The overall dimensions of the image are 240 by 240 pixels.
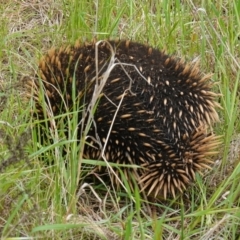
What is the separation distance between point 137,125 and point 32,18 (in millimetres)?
1132

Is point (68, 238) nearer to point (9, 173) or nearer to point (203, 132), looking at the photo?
point (9, 173)

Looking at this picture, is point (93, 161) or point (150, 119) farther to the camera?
point (150, 119)

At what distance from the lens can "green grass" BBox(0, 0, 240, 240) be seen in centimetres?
150

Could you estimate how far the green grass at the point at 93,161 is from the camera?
150 centimetres

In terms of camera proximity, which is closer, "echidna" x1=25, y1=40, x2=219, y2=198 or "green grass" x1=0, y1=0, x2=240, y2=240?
"green grass" x1=0, y1=0, x2=240, y2=240

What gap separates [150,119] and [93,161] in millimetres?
279

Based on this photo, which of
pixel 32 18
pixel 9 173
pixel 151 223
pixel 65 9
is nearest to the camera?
pixel 9 173

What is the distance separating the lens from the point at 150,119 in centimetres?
184

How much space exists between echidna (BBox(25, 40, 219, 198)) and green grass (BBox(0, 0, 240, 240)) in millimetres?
65

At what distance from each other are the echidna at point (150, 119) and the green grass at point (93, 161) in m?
0.07

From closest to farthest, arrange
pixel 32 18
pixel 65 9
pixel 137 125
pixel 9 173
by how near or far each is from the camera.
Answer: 1. pixel 9 173
2. pixel 137 125
3. pixel 65 9
4. pixel 32 18

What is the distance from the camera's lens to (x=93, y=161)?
1633mm

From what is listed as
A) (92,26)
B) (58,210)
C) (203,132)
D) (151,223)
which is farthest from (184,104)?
(92,26)

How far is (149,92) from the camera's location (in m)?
1.87
